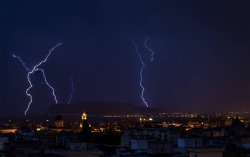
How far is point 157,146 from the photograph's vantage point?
32156mm

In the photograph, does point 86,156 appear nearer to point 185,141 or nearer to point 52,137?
point 185,141

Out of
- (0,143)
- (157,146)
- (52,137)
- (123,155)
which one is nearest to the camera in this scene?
(123,155)

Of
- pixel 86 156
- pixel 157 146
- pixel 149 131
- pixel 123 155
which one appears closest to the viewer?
pixel 86 156

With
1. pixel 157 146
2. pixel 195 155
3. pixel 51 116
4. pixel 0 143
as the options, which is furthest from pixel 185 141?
pixel 51 116

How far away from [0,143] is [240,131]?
2167cm

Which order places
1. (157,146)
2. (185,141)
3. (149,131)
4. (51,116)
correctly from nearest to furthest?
1. (185,141)
2. (157,146)
3. (149,131)
4. (51,116)

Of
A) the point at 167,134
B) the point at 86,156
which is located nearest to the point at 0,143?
the point at 167,134

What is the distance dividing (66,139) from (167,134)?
8495mm

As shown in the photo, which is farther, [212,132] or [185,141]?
[212,132]

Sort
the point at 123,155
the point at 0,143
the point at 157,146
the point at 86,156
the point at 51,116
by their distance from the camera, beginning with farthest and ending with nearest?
the point at 51,116, the point at 0,143, the point at 157,146, the point at 123,155, the point at 86,156

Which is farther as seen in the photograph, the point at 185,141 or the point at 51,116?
the point at 51,116

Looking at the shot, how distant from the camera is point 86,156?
20.2ft

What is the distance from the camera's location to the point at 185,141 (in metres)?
30.1

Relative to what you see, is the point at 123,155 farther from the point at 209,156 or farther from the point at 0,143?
the point at 209,156
